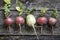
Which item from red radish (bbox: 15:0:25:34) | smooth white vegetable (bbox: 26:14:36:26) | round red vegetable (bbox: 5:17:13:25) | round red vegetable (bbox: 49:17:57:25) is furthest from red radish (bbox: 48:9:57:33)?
round red vegetable (bbox: 5:17:13:25)

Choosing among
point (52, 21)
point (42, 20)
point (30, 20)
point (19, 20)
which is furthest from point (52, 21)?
point (19, 20)

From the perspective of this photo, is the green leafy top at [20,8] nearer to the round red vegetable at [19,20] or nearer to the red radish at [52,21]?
the round red vegetable at [19,20]

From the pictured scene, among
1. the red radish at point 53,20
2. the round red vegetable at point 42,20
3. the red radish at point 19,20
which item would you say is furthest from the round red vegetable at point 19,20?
the red radish at point 53,20

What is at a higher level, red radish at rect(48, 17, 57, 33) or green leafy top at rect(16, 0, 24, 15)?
green leafy top at rect(16, 0, 24, 15)

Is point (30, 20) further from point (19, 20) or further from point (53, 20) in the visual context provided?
point (53, 20)

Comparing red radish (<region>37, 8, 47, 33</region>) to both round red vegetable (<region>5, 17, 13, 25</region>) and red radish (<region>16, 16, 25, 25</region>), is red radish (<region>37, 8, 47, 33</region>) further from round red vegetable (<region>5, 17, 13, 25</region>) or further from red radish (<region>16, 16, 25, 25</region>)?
round red vegetable (<region>5, 17, 13, 25</region>)

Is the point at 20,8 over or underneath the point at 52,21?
over

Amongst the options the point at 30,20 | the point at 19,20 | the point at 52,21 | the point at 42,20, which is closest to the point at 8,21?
the point at 19,20

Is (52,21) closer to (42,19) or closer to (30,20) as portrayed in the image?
(42,19)

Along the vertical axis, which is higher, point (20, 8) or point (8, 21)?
point (20, 8)

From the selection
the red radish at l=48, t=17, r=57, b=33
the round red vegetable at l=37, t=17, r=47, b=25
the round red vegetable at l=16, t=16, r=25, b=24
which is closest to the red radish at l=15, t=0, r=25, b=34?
the round red vegetable at l=16, t=16, r=25, b=24

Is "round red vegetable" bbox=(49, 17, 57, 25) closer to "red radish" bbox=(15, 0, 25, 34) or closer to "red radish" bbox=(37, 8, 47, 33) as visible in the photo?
"red radish" bbox=(37, 8, 47, 33)

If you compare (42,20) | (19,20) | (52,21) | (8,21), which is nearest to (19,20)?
(19,20)

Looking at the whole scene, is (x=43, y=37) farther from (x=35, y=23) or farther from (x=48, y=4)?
(x=48, y=4)
